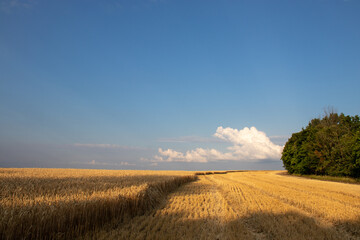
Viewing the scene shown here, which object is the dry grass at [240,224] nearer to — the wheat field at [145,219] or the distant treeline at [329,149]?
the wheat field at [145,219]

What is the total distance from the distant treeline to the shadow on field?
3059 cm

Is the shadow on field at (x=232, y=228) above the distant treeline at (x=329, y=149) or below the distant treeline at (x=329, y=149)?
below

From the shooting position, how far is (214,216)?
9.62 m

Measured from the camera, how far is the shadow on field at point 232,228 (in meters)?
6.97

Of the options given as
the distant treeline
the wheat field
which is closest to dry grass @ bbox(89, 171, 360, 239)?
the wheat field

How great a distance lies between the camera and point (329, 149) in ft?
144

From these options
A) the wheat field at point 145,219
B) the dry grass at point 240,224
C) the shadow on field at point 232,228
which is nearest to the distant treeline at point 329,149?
the dry grass at point 240,224

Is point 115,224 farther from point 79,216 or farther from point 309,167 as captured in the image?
point 309,167

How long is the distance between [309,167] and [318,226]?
47.7m

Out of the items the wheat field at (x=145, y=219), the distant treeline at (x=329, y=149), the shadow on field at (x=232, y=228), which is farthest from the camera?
the distant treeline at (x=329, y=149)

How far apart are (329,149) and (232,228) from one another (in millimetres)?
44699

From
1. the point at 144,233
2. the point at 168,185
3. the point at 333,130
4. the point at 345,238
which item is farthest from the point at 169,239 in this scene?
the point at 333,130

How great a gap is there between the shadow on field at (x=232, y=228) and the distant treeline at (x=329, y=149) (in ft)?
100

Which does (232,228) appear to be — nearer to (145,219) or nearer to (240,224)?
(240,224)
